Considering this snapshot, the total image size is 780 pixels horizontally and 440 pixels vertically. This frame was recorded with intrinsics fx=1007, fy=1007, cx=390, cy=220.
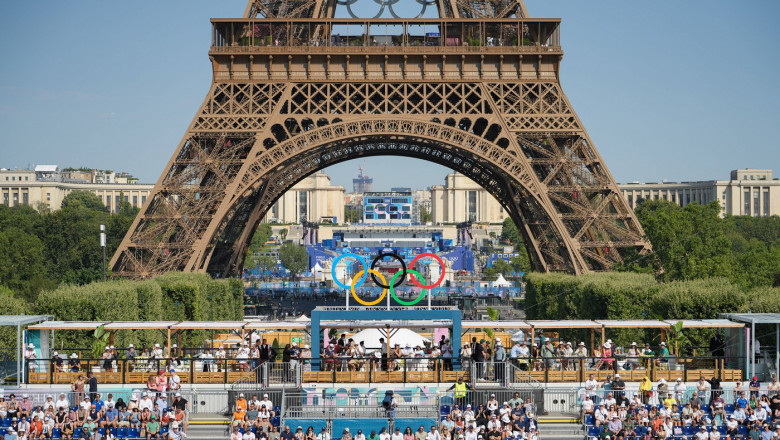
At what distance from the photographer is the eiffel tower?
171ft

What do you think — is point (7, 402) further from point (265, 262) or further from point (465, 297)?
point (265, 262)

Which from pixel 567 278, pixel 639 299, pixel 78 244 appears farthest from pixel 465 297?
pixel 639 299

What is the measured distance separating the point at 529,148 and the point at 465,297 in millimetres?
43764

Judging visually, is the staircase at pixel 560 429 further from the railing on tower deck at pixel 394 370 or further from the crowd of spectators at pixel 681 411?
the railing on tower deck at pixel 394 370

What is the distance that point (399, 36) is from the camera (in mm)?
56000

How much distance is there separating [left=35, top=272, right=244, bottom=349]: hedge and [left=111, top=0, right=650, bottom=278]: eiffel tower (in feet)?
7.35

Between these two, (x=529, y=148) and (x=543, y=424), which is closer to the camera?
(x=543, y=424)

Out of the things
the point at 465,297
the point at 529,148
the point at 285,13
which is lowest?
the point at 465,297

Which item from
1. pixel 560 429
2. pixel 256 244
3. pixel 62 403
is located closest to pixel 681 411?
pixel 560 429

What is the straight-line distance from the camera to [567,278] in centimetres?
5278

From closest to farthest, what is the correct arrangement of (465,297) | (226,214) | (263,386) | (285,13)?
(263,386), (226,214), (285,13), (465,297)

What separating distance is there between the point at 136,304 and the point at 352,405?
17821mm

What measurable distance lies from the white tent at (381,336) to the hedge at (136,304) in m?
9.54

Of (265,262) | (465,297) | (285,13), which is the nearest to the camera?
(285,13)
